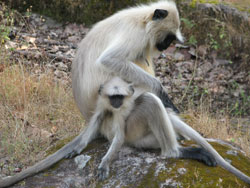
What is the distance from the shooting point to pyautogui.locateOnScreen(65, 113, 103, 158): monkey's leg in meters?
3.54

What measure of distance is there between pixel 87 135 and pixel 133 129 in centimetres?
45

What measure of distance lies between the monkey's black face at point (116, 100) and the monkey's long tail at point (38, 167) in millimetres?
567

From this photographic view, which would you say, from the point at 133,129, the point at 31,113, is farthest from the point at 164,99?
the point at 31,113

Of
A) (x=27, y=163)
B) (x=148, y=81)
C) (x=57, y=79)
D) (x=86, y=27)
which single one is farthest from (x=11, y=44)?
(x=148, y=81)

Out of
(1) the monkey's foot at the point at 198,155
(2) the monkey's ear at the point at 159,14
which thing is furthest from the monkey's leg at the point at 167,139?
(2) the monkey's ear at the point at 159,14

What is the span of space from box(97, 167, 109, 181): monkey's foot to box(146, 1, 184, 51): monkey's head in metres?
1.47

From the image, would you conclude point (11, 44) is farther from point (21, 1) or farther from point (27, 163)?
point (27, 163)

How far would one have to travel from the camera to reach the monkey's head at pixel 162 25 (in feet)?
13.0

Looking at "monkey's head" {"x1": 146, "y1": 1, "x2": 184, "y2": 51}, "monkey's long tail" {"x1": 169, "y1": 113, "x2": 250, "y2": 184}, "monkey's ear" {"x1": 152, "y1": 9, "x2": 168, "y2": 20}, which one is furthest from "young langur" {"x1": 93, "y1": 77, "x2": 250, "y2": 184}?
"monkey's ear" {"x1": 152, "y1": 9, "x2": 168, "y2": 20}

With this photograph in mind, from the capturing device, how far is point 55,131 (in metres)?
5.05

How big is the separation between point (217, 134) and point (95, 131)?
2.23 meters

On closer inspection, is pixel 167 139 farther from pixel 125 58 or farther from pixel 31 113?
pixel 31 113

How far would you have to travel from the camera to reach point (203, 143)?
3469 mm

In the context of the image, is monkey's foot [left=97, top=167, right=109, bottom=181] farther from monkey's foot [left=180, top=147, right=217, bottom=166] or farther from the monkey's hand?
the monkey's hand
